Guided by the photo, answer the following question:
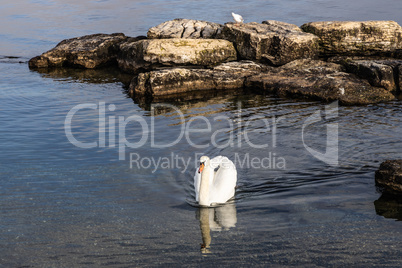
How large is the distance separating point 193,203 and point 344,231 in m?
2.90

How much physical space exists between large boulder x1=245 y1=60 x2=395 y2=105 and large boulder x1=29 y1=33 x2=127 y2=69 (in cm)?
691

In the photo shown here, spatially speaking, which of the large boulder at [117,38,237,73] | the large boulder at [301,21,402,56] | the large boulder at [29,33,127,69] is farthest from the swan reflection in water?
the large boulder at [29,33,127,69]

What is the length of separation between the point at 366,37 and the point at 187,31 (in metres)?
6.92

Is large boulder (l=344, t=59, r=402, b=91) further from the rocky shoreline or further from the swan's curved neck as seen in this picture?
the swan's curved neck

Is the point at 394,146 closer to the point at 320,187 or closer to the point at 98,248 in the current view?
the point at 320,187

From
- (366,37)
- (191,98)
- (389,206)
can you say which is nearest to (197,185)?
(389,206)

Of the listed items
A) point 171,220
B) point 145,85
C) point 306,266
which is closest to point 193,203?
point 171,220

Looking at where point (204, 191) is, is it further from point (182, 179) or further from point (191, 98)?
point (191, 98)

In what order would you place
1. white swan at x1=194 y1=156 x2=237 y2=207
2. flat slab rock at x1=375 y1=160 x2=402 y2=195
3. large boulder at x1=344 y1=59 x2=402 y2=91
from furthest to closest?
large boulder at x1=344 y1=59 x2=402 y2=91 < white swan at x1=194 y1=156 x2=237 y2=207 < flat slab rock at x1=375 y1=160 x2=402 y2=195

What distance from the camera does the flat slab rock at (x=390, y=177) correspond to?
29.1 feet

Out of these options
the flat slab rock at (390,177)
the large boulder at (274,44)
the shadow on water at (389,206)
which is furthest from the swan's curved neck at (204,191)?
the large boulder at (274,44)

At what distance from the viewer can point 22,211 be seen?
8930mm

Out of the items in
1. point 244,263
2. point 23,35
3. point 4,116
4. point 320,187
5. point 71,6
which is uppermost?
point 71,6

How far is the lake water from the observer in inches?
297
